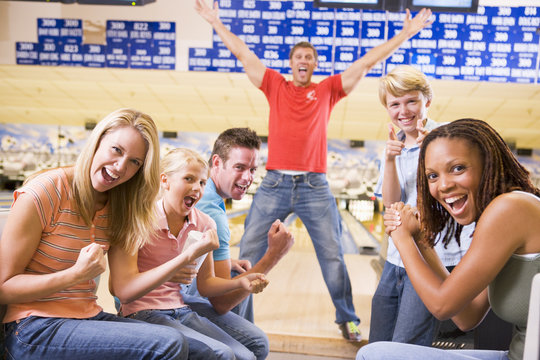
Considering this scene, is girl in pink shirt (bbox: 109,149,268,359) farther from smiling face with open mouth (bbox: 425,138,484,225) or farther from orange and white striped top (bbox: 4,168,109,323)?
smiling face with open mouth (bbox: 425,138,484,225)

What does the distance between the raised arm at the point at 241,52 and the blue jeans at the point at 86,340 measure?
1.95m

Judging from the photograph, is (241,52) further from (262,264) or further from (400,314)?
(400,314)

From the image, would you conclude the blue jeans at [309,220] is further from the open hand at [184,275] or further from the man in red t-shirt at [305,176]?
the open hand at [184,275]

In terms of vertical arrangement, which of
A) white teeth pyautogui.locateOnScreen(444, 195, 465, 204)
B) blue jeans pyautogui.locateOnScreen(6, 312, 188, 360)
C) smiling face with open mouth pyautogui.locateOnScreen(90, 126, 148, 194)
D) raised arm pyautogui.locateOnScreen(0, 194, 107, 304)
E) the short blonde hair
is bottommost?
blue jeans pyautogui.locateOnScreen(6, 312, 188, 360)

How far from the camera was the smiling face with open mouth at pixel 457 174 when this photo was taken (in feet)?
4.06

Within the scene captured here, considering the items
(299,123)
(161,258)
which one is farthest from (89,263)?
(299,123)

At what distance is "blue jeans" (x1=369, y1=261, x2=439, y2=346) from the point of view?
174cm

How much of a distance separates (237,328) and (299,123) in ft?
4.42

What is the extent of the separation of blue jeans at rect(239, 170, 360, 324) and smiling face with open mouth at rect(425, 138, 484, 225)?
1.38 m

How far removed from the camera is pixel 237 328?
1759mm

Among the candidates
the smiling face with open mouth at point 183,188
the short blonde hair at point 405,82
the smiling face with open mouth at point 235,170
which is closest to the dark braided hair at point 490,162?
the short blonde hair at point 405,82

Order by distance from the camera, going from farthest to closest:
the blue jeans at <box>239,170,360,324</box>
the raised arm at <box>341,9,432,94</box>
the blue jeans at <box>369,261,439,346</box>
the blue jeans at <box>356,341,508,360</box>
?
the raised arm at <box>341,9,432,94</box> → the blue jeans at <box>239,170,360,324</box> → the blue jeans at <box>369,261,439,346</box> → the blue jeans at <box>356,341,508,360</box>

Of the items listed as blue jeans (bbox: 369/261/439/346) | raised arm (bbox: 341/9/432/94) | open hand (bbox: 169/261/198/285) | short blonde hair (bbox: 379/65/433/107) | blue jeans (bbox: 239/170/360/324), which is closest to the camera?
open hand (bbox: 169/261/198/285)

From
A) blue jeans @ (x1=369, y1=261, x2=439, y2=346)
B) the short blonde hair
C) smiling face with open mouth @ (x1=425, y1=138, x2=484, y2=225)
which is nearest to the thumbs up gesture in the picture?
the short blonde hair
